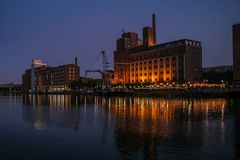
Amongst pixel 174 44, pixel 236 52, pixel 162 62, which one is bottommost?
pixel 162 62

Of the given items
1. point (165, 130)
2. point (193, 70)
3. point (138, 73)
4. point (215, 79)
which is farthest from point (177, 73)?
point (165, 130)

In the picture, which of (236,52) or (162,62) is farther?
(162,62)

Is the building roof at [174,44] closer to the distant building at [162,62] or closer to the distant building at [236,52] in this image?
the distant building at [162,62]

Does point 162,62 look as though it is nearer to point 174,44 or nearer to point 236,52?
point 174,44

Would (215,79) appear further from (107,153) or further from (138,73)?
(107,153)

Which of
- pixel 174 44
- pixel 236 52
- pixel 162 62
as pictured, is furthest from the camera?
pixel 162 62

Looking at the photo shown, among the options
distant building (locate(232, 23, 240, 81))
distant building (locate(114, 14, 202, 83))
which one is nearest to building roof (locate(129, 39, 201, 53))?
distant building (locate(114, 14, 202, 83))

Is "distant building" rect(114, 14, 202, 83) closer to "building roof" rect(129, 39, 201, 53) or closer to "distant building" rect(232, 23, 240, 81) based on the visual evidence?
"building roof" rect(129, 39, 201, 53)

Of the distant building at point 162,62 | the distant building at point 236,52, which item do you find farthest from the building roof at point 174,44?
the distant building at point 236,52

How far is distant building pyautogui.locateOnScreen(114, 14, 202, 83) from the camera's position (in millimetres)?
147375

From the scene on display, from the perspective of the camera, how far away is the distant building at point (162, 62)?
484 feet

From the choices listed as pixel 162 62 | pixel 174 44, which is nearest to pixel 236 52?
pixel 174 44

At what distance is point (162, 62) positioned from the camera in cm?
16200

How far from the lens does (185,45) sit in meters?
148
